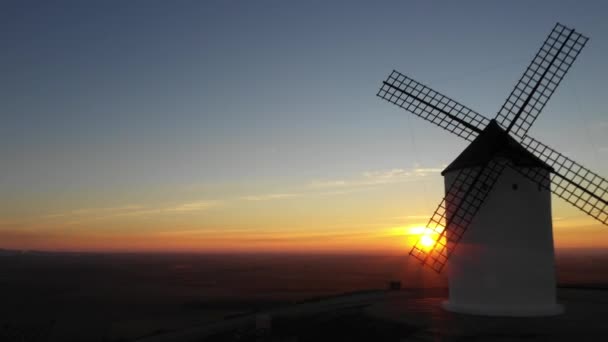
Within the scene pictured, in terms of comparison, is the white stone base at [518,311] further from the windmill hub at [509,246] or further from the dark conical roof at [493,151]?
the dark conical roof at [493,151]

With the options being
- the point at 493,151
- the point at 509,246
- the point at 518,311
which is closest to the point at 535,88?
the point at 493,151

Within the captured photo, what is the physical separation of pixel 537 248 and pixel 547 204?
1.42m

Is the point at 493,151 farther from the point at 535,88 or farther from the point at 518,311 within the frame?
the point at 518,311

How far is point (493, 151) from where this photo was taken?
13.7 metres

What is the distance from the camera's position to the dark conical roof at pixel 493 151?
44.8 ft

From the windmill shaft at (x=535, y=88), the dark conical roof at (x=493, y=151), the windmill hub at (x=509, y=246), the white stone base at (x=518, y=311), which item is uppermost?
the windmill shaft at (x=535, y=88)

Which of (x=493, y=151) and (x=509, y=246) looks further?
(x=493, y=151)

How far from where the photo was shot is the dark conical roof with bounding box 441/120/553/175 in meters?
13.7

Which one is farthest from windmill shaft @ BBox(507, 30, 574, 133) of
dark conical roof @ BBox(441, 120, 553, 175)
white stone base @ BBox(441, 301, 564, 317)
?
white stone base @ BBox(441, 301, 564, 317)

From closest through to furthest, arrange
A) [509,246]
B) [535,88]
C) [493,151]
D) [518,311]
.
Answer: [518,311]
[509,246]
[493,151]
[535,88]

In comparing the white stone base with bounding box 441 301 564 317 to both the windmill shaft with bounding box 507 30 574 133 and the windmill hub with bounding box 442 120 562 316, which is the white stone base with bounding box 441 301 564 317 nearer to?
the windmill hub with bounding box 442 120 562 316

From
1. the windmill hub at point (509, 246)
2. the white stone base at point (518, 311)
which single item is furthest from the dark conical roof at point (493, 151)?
the white stone base at point (518, 311)

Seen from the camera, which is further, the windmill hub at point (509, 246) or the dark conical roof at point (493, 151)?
the dark conical roof at point (493, 151)

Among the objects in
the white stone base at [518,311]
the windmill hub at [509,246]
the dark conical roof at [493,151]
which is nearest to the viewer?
the white stone base at [518,311]
